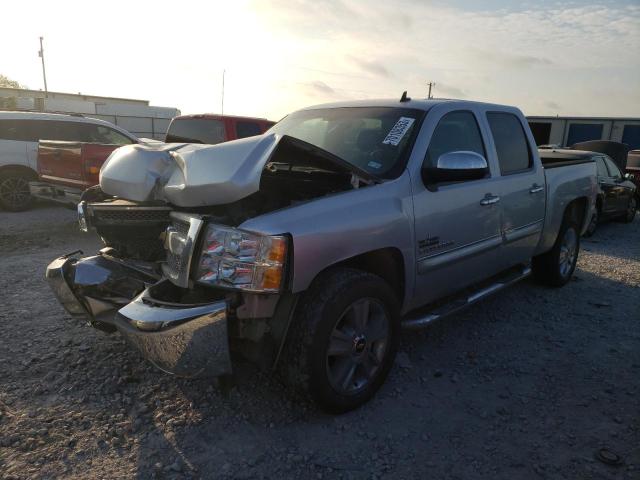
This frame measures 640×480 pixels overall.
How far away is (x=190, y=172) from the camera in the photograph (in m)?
2.62

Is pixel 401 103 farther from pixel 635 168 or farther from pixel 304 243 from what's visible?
pixel 635 168

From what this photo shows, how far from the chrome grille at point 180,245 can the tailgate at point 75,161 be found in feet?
14.4

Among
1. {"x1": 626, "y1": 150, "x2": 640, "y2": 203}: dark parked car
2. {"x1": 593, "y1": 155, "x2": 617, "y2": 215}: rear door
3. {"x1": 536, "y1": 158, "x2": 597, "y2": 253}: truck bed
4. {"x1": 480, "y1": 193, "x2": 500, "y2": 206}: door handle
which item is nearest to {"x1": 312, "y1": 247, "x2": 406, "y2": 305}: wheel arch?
{"x1": 480, "y1": 193, "x2": 500, "y2": 206}: door handle

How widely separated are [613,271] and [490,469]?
16.5ft

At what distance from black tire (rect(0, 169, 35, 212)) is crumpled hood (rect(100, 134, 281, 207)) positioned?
6998 mm

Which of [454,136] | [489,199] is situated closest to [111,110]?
[454,136]

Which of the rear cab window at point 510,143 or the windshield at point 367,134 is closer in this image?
the windshield at point 367,134

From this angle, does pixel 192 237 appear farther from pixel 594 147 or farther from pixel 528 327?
pixel 594 147

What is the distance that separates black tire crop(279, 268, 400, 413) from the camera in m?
2.55

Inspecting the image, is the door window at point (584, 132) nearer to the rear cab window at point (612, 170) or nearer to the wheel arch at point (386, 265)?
the rear cab window at point (612, 170)

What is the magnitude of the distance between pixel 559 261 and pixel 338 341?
3640 mm

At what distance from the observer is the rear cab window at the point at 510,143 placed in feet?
13.7

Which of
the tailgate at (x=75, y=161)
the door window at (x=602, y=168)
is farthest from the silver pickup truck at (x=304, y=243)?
the door window at (x=602, y=168)

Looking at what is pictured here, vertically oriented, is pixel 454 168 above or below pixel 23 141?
above
